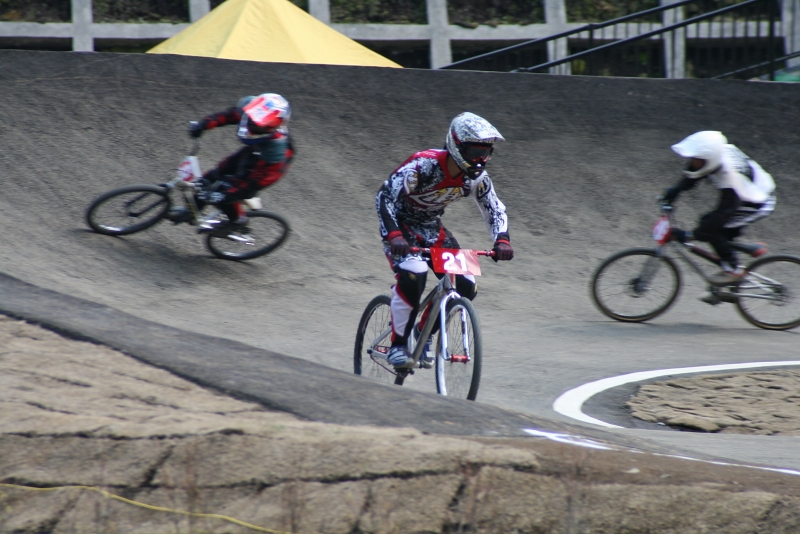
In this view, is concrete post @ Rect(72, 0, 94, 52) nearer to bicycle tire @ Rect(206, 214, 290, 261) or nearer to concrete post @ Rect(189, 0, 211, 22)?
concrete post @ Rect(189, 0, 211, 22)

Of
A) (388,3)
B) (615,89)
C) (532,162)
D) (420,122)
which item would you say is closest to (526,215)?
(532,162)

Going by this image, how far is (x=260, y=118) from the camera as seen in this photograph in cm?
892

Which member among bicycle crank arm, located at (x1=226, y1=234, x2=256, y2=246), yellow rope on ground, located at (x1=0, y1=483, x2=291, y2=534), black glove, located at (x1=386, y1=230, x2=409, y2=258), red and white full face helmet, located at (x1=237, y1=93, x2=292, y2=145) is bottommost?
yellow rope on ground, located at (x1=0, y1=483, x2=291, y2=534)

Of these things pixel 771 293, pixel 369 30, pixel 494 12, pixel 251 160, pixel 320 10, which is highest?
pixel 320 10

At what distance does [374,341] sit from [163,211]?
13.8 feet

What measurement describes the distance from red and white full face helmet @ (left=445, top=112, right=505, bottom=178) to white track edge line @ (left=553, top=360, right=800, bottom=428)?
1.87 metres

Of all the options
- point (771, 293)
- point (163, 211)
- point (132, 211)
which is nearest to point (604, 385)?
point (771, 293)

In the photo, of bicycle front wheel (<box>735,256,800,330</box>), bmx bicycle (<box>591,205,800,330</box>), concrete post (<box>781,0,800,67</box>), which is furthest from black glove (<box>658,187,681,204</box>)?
concrete post (<box>781,0,800,67</box>)

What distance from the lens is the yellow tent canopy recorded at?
1622cm

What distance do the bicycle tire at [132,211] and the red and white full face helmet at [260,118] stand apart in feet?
3.75

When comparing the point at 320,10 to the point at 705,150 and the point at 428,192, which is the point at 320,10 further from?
the point at 428,192

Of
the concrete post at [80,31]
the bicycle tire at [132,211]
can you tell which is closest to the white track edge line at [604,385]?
the bicycle tire at [132,211]

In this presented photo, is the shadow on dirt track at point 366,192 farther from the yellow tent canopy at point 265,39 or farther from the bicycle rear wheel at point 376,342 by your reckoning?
the yellow tent canopy at point 265,39

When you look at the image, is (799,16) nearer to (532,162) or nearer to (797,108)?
(797,108)
